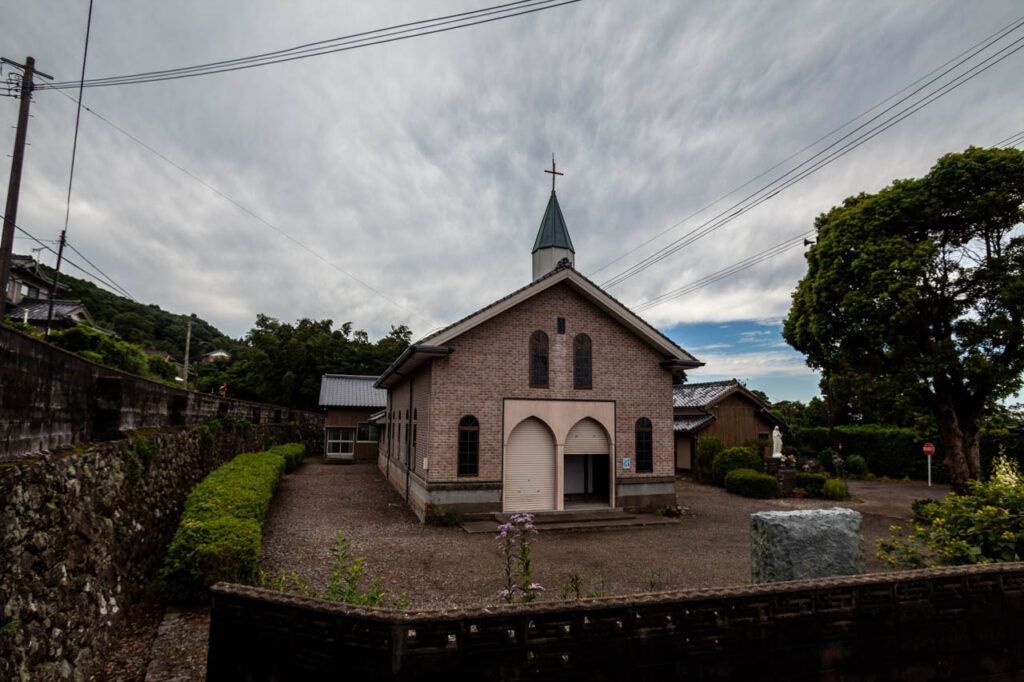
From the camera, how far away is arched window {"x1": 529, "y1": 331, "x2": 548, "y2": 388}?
47.0 feet

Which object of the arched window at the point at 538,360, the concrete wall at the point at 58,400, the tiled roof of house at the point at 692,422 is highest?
the arched window at the point at 538,360

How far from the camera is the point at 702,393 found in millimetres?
27625

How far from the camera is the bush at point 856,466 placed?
27125 millimetres

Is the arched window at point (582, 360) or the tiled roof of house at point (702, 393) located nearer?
the arched window at point (582, 360)

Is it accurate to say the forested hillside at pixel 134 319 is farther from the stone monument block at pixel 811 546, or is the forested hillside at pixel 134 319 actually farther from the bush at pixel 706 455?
the stone monument block at pixel 811 546

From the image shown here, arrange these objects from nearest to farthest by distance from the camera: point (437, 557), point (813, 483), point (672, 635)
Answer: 1. point (672, 635)
2. point (437, 557)
3. point (813, 483)

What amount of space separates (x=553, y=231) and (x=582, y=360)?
6337 mm

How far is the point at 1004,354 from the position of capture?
14086 millimetres

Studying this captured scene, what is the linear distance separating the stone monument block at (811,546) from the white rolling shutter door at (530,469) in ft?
27.7

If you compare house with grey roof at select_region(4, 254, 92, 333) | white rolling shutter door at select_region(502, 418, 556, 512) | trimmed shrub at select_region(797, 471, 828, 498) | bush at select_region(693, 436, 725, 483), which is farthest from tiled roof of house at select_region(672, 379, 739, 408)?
house with grey roof at select_region(4, 254, 92, 333)

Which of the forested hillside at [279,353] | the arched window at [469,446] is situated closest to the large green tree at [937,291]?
the arched window at [469,446]

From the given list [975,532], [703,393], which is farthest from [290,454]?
[975,532]

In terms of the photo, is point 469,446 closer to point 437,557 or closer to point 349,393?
point 437,557

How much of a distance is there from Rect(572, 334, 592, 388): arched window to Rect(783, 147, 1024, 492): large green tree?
8.86 m
